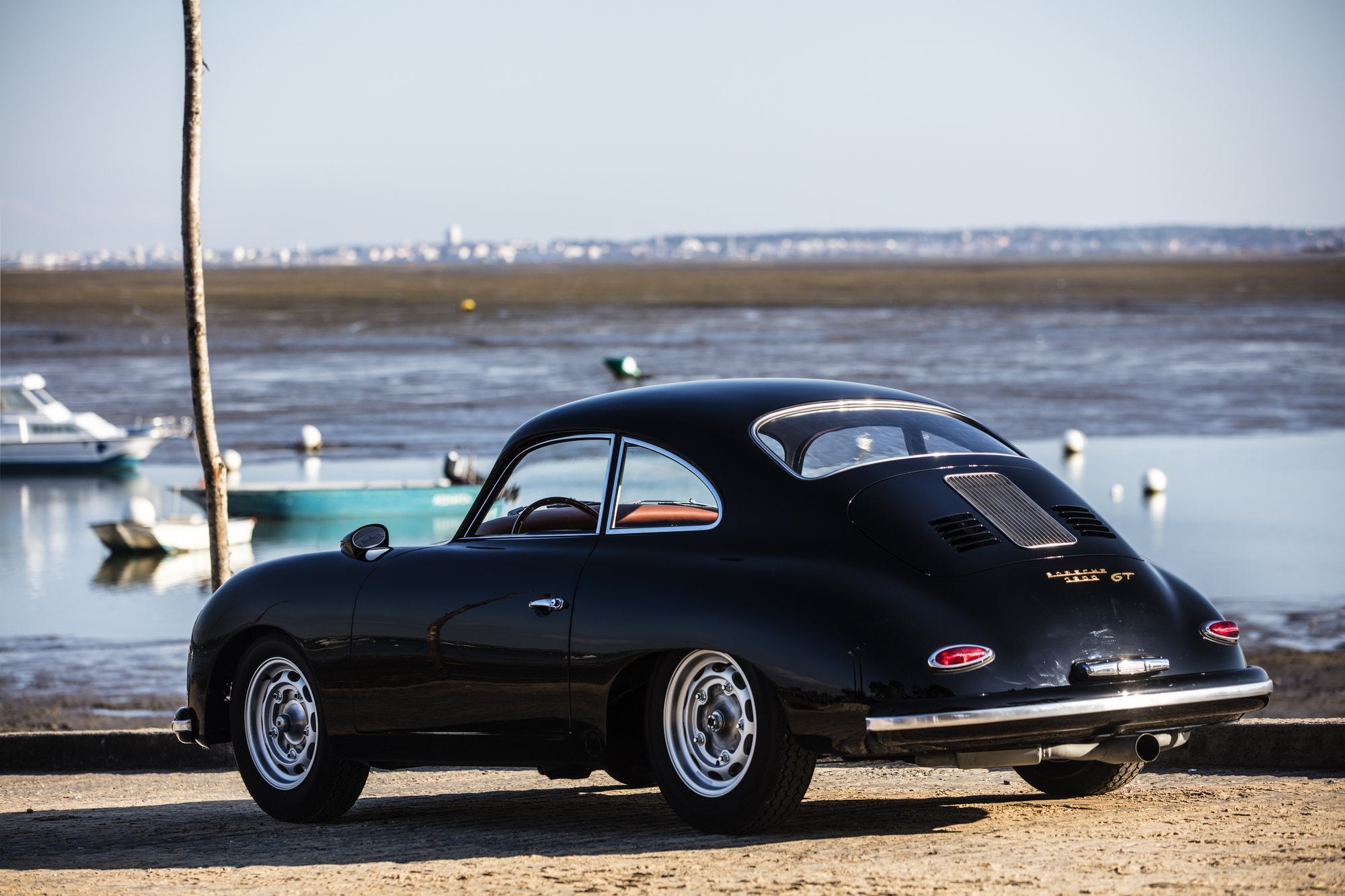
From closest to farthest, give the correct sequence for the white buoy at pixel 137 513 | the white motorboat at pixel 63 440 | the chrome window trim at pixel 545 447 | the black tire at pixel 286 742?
the chrome window trim at pixel 545 447 < the black tire at pixel 286 742 < the white buoy at pixel 137 513 < the white motorboat at pixel 63 440

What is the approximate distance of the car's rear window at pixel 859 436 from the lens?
21.2 feet

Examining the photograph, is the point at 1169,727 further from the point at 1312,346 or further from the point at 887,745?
the point at 1312,346

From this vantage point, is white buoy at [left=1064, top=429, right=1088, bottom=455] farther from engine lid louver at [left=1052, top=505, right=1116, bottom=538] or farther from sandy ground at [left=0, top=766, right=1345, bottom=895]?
engine lid louver at [left=1052, top=505, right=1116, bottom=538]

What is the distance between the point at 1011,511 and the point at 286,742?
10.4 feet

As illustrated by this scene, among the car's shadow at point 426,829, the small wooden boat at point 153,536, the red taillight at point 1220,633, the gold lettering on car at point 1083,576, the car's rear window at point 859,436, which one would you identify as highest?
the car's rear window at point 859,436

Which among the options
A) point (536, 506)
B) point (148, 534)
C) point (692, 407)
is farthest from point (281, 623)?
point (148, 534)

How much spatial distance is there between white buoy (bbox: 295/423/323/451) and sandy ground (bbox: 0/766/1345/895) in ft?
99.8

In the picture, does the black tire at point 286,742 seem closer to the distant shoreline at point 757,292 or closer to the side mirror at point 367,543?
the side mirror at point 367,543

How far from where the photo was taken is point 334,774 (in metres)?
7.43

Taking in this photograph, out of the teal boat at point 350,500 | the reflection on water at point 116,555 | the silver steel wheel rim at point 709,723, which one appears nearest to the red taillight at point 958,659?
the silver steel wheel rim at point 709,723

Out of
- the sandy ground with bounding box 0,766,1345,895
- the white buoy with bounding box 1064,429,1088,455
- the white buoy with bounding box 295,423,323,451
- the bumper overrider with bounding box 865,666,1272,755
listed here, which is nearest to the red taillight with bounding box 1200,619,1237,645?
the bumper overrider with bounding box 865,666,1272,755

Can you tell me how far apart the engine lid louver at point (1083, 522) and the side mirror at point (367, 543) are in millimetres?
2580

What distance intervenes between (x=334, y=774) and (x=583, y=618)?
1558 mm

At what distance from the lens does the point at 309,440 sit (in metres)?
38.7
